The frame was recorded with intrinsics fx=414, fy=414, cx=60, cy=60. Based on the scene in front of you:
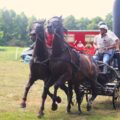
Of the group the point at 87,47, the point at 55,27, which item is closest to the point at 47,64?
the point at 55,27

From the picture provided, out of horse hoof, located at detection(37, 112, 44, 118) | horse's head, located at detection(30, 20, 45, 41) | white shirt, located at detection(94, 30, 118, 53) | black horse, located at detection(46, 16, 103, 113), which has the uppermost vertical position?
horse's head, located at detection(30, 20, 45, 41)

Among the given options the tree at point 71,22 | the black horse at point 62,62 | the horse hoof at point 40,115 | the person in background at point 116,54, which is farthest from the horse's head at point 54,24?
the tree at point 71,22

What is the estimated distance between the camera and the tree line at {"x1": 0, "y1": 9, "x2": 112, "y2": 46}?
79956mm

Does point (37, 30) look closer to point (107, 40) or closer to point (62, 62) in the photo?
point (62, 62)

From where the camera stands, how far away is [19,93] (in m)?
13.1

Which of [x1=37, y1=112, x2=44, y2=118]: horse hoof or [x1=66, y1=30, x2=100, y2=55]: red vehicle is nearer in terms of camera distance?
[x1=37, y1=112, x2=44, y2=118]: horse hoof

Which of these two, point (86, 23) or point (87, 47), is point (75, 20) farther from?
point (87, 47)

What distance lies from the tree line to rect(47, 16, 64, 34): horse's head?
6756 centimetres

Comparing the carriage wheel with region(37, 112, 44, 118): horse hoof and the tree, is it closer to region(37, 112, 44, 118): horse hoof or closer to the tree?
region(37, 112, 44, 118): horse hoof

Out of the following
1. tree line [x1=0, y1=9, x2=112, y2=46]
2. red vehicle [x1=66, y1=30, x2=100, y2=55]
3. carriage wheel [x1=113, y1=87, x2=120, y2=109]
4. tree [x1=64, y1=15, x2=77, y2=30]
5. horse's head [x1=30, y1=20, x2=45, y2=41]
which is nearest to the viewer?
horse's head [x1=30, y1=20, x2=45, y2=41]

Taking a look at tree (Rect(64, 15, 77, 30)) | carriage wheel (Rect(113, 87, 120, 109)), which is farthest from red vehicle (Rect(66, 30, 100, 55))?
tree (Rect(64, 15, 77, 30))

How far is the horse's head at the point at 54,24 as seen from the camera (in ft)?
29.6

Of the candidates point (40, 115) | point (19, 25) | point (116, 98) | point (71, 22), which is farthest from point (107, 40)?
point (71, 22)

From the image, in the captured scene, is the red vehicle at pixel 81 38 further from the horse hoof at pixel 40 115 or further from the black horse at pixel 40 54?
the horse hoof at pixel 40 115
